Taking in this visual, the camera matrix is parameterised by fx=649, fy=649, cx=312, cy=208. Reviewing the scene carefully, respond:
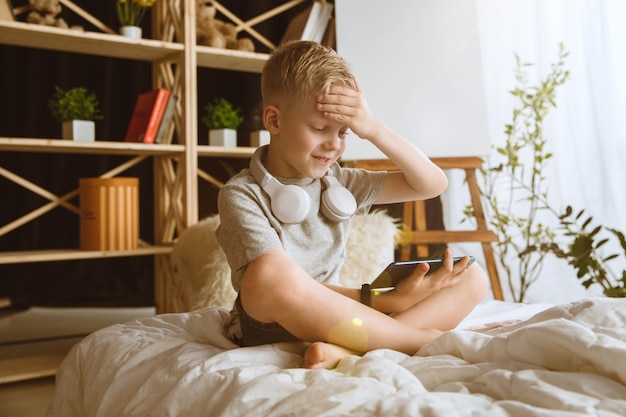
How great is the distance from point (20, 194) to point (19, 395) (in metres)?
0.94

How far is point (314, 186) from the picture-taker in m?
1.29

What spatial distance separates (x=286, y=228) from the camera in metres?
1.22

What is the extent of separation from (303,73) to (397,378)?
62 cm

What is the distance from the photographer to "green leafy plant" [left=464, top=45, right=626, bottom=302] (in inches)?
101

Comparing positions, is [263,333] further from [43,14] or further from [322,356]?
[43,14]

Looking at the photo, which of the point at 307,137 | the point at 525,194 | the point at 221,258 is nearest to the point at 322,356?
the point at 307,137

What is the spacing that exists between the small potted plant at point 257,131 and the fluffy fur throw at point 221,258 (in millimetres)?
524

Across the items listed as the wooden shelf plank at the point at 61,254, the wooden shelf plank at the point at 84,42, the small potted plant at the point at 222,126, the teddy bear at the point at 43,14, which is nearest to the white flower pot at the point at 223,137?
the small potted plant at the point at 222,126

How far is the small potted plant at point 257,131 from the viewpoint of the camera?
249 centimetres

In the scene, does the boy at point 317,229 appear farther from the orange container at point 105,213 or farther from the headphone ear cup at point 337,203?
the orange container at point 105,213

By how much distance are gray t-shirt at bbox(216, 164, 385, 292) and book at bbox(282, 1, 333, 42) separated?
1.29 metres

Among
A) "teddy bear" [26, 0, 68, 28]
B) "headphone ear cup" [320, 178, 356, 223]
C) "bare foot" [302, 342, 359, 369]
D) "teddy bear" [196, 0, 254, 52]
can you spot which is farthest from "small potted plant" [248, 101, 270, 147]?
"bare foot" [302, 342, 359, 369]

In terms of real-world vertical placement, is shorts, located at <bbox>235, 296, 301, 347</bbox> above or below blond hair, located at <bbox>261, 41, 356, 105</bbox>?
below

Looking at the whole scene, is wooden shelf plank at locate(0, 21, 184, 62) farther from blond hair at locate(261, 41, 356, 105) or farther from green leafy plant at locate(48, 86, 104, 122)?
blond hair at locate(261, 41, 356, 105)
